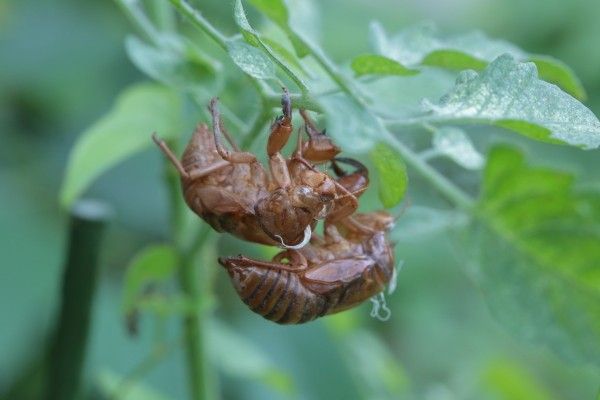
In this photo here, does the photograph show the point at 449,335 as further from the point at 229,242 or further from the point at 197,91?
the point at 197,91

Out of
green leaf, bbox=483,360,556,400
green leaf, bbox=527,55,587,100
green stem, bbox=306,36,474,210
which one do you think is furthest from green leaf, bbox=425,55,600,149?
green leaf, bbox=483,360,556,400

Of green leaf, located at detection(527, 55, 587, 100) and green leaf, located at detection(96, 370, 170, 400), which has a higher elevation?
green leaf, located at detection(527, 55, 587, 100)

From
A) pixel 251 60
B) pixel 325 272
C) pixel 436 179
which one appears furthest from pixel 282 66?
pixel 436 179

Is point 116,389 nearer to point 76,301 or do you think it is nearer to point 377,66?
point 76,301

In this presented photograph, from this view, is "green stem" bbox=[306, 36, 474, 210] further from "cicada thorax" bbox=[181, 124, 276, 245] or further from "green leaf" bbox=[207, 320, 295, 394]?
"green leaf" bbox=[207, 320, 295, 394]

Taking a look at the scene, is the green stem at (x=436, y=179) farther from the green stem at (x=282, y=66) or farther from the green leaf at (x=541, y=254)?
the green stem at (x=282, y=66)

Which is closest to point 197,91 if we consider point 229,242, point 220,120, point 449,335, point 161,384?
point 220,120
